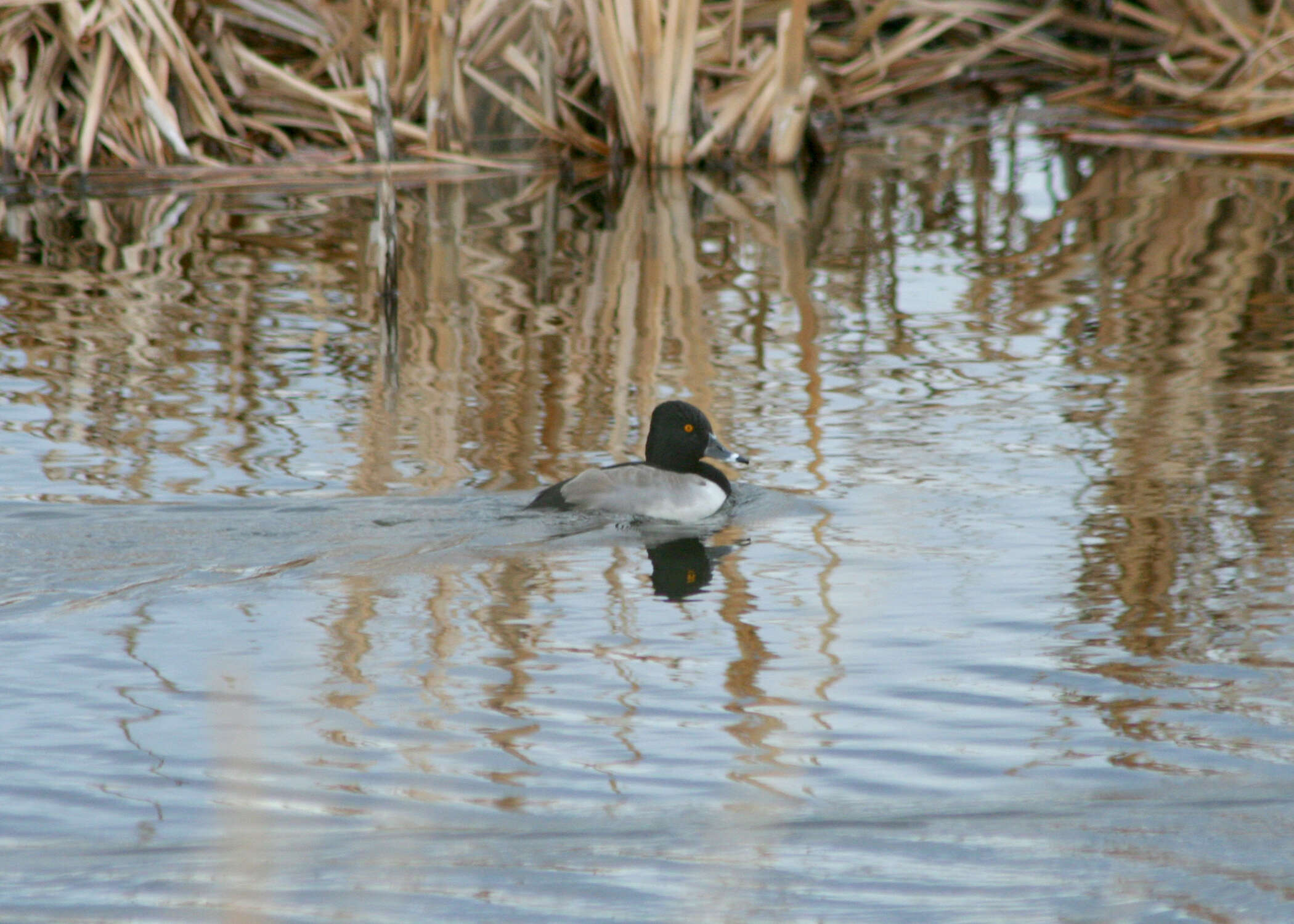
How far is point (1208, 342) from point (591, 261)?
409 centimetres

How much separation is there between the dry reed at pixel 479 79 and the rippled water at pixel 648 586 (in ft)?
6.09

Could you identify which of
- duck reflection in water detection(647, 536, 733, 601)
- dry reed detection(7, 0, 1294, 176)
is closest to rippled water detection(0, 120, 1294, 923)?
duck reflection in water detection(647, 536, 733, 601)

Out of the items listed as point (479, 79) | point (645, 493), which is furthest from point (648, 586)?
point (479, 79)

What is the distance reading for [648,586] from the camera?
6305mm

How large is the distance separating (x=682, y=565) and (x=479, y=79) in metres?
8.11

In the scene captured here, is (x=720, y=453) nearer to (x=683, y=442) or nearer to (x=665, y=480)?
(x=683, y=442)

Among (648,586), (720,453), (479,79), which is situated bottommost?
(648,586)

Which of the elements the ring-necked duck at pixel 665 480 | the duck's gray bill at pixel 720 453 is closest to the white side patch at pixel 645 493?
the ring-necked duck at pixel 665 480

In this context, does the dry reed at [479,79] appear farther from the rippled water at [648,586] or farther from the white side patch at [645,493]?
the white side patch at [645,493]

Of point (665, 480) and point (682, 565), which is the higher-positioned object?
point (665, 480)

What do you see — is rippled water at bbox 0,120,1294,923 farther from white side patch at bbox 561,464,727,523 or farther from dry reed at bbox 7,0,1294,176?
dry reed at bbox 7,0,1294,176

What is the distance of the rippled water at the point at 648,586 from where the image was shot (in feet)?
13.4

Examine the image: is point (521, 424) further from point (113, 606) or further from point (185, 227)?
point (185, 227)

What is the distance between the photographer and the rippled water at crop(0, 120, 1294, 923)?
4082mm
